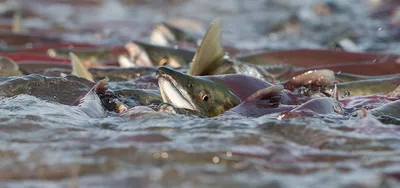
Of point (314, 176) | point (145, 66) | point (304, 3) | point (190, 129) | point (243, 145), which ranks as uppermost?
point (304, 3)

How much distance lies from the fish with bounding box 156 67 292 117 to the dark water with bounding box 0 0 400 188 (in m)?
0.16

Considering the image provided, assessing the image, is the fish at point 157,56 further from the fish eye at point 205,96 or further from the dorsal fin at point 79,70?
the fish eye at point 205,96

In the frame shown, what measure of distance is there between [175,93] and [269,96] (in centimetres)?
36

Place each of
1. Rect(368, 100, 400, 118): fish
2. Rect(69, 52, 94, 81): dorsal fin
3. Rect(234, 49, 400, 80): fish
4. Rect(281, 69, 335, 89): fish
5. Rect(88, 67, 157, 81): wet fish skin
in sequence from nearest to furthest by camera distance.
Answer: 1. Rect(368, 100, 400, 118): fish
2. Rect(281, 69, 335, 89): fish
3. Rect(69, 52, 94, 81): dorsal fin
4. Rect(88, 67, 157, 81): wet fish skin
5. Rect(234, 49, 400, 80): fish

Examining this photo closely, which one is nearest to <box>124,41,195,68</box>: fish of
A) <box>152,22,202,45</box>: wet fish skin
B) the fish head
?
<box>152,22,202,45</box>: wet fish skin

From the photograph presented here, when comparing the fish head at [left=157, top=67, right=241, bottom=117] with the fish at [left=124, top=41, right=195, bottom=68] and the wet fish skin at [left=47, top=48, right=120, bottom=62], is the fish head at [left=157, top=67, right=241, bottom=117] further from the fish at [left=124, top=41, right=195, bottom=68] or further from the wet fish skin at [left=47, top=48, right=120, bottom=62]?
the wet fish skin at [left=47, top=48, right=120, bottom=62]

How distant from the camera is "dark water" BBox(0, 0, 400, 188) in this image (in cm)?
166

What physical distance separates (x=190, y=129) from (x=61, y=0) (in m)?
11.1

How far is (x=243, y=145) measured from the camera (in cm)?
199

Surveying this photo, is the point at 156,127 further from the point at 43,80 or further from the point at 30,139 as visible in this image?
the point at 43,80

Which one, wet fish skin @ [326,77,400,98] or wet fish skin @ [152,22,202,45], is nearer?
wet fish skin @ [326,77,400,98]

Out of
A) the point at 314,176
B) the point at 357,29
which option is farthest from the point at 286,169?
the point at 357,29

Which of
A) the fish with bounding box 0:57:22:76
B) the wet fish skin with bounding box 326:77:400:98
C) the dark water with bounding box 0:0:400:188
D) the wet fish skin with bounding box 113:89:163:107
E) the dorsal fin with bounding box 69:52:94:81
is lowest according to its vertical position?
the dark water with bounding box 0:0:400:188

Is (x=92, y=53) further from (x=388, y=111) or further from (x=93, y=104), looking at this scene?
(x=388, y=111)
